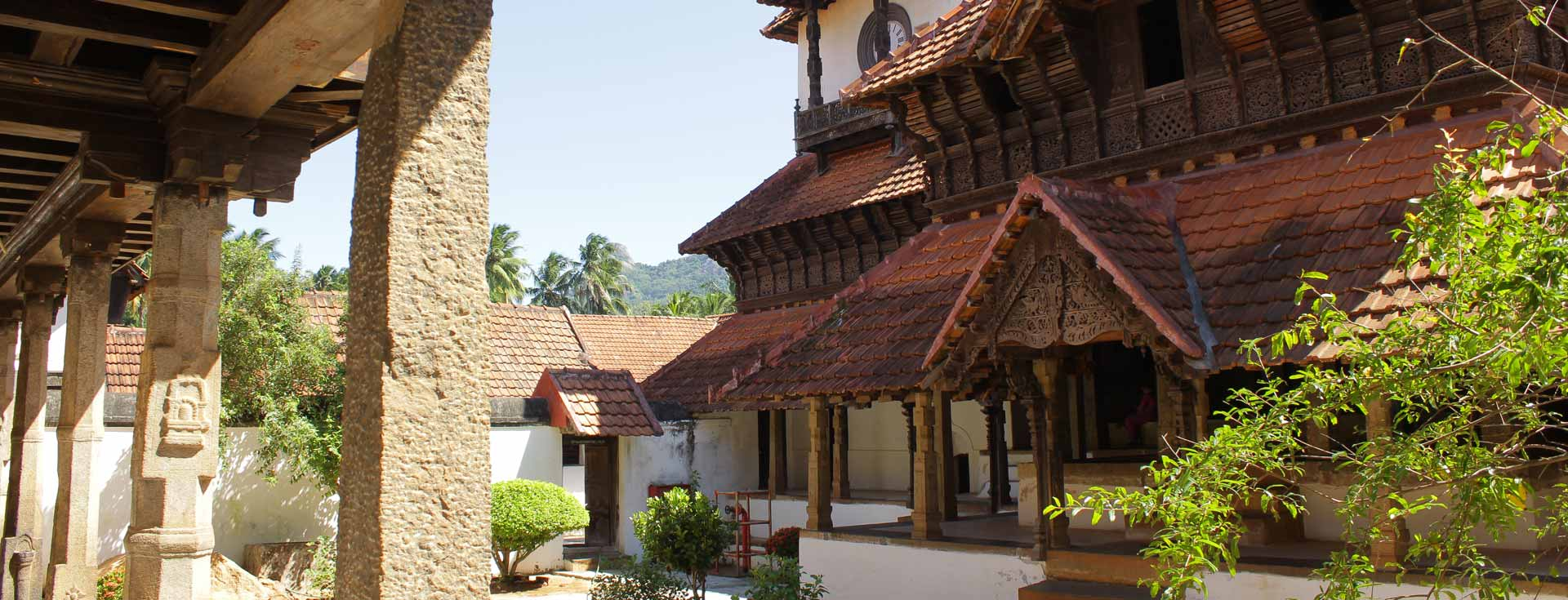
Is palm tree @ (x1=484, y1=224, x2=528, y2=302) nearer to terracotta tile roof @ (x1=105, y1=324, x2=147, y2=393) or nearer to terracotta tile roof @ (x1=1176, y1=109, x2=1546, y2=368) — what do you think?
terracotta tile roof @ (x1=105, y1=324, x2=147, y2=393)

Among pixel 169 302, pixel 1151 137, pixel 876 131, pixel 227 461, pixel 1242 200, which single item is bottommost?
pixel 227 461

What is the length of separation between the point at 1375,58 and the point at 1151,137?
1.87 m

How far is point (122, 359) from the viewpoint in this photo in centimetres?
1628

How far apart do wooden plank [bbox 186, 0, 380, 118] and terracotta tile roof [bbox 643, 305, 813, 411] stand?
36.0 ft

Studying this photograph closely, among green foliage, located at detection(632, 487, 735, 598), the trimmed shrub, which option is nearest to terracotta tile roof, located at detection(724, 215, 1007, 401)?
green foliage, located at detection(632, 487, 735, 598)

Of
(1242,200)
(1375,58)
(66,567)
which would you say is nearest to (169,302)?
(66,567)

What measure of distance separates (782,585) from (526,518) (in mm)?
5945

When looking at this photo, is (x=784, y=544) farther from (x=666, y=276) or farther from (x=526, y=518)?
(x=666, y=276)

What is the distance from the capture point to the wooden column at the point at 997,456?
13.1 metres

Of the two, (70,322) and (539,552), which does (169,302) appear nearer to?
(70,322)

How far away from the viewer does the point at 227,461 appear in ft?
46.6

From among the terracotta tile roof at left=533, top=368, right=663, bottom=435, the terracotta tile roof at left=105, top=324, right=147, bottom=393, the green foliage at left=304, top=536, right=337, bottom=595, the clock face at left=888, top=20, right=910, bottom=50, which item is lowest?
the green foliage at left=304, top=536, right=337, bottom=595

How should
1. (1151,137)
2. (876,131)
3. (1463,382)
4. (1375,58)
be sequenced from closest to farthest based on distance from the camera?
1. (1463,382)
2. (1375,58)
3. (1151,137)
4. (876,131)

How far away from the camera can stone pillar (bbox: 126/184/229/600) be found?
666 cm
